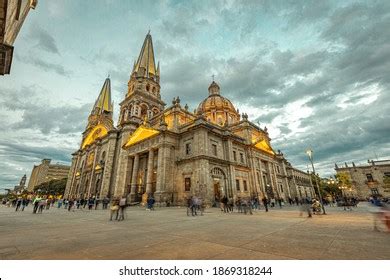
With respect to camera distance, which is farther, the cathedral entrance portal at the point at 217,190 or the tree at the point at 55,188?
the tree at the point at 55,188

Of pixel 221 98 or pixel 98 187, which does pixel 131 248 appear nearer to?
pixel 98 187

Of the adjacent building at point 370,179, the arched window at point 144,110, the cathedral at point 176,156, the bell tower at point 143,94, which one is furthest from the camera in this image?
the adjacent building at point 370,179

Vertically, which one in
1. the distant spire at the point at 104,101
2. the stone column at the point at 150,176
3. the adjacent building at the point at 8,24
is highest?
the distant spire at the point at 104,101

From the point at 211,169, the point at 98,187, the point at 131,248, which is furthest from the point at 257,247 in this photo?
the point at 98,187

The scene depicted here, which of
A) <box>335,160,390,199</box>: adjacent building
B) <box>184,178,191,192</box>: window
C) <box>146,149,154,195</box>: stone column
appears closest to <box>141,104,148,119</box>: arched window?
<box>146,149,154,195</box>: stone column

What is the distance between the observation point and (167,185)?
26578mm

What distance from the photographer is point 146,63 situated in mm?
50156

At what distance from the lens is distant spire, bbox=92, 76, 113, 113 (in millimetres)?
64188

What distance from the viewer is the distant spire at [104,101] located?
6419 cm

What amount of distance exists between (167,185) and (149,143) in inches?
331

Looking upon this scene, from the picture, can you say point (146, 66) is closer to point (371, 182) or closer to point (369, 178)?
point (371, 182)

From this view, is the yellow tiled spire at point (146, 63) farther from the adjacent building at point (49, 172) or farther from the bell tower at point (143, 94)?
the adjacent building at point (49, 172)

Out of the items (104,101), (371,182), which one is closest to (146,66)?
(104,101)

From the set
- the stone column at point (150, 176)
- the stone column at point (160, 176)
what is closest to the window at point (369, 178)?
the stone column at point (160, 176)
